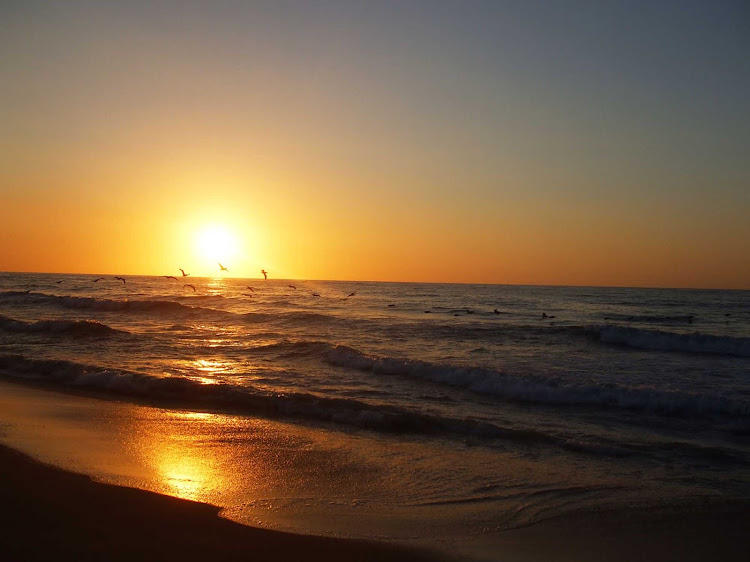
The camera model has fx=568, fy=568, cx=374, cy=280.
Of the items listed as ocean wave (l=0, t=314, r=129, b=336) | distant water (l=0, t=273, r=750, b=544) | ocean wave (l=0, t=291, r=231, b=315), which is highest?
ocean wave (l=0, t=291, r=231, b=315)

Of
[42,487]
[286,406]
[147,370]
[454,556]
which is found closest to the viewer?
Result: [454,556]

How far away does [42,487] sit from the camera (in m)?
6.52

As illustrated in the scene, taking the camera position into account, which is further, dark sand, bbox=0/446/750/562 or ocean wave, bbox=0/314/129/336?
ocean wave, bbox=0/314/129/336

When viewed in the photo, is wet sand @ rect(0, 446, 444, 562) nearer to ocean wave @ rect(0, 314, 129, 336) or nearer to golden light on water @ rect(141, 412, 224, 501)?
golden light on water @ rect(141, 412, 224, 501)

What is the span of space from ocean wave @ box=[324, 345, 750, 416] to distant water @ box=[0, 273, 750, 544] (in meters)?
0.05

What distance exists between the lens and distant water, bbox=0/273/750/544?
7547 mm

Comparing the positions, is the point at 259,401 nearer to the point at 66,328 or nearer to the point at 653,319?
the point at 66,328

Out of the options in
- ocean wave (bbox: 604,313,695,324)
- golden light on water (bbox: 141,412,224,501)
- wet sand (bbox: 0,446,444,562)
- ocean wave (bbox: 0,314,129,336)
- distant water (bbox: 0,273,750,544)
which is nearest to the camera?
wet sand (bbox: 0,446,444,562)

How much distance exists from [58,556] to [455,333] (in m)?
23.8

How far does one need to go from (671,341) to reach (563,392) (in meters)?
16.3

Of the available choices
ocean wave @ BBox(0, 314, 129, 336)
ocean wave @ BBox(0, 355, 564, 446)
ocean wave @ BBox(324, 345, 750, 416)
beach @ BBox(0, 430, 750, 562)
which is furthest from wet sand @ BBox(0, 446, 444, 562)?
ocean wave @ BBox(0, 314, 129, 336)

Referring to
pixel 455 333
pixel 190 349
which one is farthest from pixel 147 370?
pixel 455 333

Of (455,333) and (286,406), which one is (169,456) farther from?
(455,333)

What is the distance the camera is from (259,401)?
1220cm
